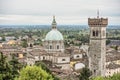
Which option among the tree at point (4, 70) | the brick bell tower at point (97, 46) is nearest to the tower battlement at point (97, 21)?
the brick bell tower at point (97, 46)

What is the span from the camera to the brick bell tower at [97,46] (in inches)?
1189

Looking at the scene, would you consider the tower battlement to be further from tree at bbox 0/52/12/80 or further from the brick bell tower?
tree at bbox 0/52/12/80

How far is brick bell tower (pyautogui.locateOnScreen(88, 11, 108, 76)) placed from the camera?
30.2 metres

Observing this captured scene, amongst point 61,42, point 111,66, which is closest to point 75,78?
point 111,66

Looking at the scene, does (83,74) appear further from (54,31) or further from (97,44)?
(54,31)

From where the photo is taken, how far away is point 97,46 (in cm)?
3027

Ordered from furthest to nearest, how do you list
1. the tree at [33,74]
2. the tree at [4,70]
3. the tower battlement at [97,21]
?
the tower battlement at [97,21]
the tree at [33,74]
the tree at [4,70]

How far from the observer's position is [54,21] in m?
46.6

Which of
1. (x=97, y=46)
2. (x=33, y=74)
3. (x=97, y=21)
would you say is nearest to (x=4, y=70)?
(x=33, y=74)

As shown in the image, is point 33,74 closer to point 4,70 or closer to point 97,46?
point 4,70

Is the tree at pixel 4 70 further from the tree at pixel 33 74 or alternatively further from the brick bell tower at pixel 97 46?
the brick bell tower at pixel 97 46

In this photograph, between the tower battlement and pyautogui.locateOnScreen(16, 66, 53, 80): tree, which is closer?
pyautogui.locateOnScreen(16, 66, 53, 80): tree

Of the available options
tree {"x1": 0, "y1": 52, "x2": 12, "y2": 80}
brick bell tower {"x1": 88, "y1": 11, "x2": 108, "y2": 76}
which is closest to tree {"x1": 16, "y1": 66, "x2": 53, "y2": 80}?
tree {"x1": 0, "y1": 52, "x2": 12, "y2": 80}

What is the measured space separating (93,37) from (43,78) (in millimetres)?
12409
